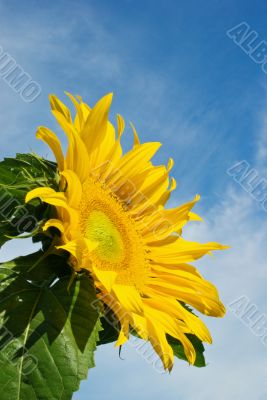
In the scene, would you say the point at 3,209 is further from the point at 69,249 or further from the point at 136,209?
the point at 136,209

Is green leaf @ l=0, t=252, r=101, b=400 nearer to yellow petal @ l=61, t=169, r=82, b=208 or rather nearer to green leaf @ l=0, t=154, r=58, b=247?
green leaf @ l=0, t=154, r=58, b=247

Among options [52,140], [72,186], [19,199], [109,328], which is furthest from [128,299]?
[52,140]

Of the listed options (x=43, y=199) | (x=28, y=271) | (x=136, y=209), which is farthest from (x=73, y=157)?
(x=136, y=209)

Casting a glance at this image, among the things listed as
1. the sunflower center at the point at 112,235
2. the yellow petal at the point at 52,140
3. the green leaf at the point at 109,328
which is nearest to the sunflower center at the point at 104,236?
the sunflower center at the point at 112,235

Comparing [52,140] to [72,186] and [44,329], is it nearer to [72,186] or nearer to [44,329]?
[72,186]

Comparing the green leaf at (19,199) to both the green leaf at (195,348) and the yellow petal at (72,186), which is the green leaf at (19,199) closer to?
the yellow petal at (72,186)

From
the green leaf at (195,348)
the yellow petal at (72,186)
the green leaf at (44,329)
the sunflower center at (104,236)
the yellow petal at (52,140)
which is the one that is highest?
the yellow petal at (52,140)
